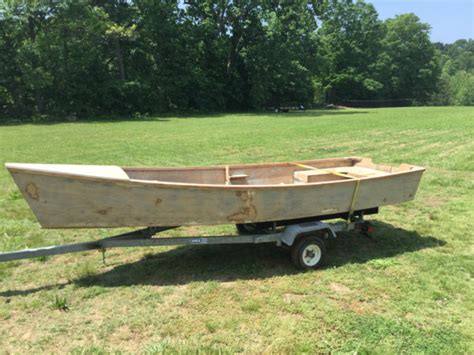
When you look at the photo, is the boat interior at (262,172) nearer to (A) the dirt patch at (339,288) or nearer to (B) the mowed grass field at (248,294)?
(B) the mowed grass field at (248,294)

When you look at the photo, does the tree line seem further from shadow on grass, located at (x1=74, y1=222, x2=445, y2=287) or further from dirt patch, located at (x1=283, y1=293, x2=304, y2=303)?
dirt patch, located at (x1=283, y1=293, x2=304, y2=303)

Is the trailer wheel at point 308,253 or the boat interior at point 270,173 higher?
the boat interior at point 270,173

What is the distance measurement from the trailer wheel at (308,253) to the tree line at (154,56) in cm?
3206

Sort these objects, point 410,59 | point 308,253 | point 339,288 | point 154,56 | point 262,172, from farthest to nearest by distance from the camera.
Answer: point 410,59 → point 154,56 → point 262,172 → point 308,253 → point 339,288

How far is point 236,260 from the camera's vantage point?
5004 millimetres

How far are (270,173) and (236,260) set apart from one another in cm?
161

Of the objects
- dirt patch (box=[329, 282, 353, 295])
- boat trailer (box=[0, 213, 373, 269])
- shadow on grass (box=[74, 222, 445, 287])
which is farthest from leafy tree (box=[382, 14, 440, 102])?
dirt patch (box=[329, 282, 353, 295])

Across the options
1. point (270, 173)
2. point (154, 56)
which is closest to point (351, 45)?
point (154, 56)

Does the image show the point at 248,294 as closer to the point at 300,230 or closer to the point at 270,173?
the point at 300,230

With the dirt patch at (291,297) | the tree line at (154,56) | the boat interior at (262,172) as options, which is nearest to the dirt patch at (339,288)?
the dirt patch at (291,297)

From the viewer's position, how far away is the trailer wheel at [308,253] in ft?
15.2

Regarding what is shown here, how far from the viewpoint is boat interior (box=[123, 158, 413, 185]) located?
5.28 meters

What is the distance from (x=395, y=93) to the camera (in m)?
69.1

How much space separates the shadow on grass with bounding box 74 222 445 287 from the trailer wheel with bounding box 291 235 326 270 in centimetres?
14
